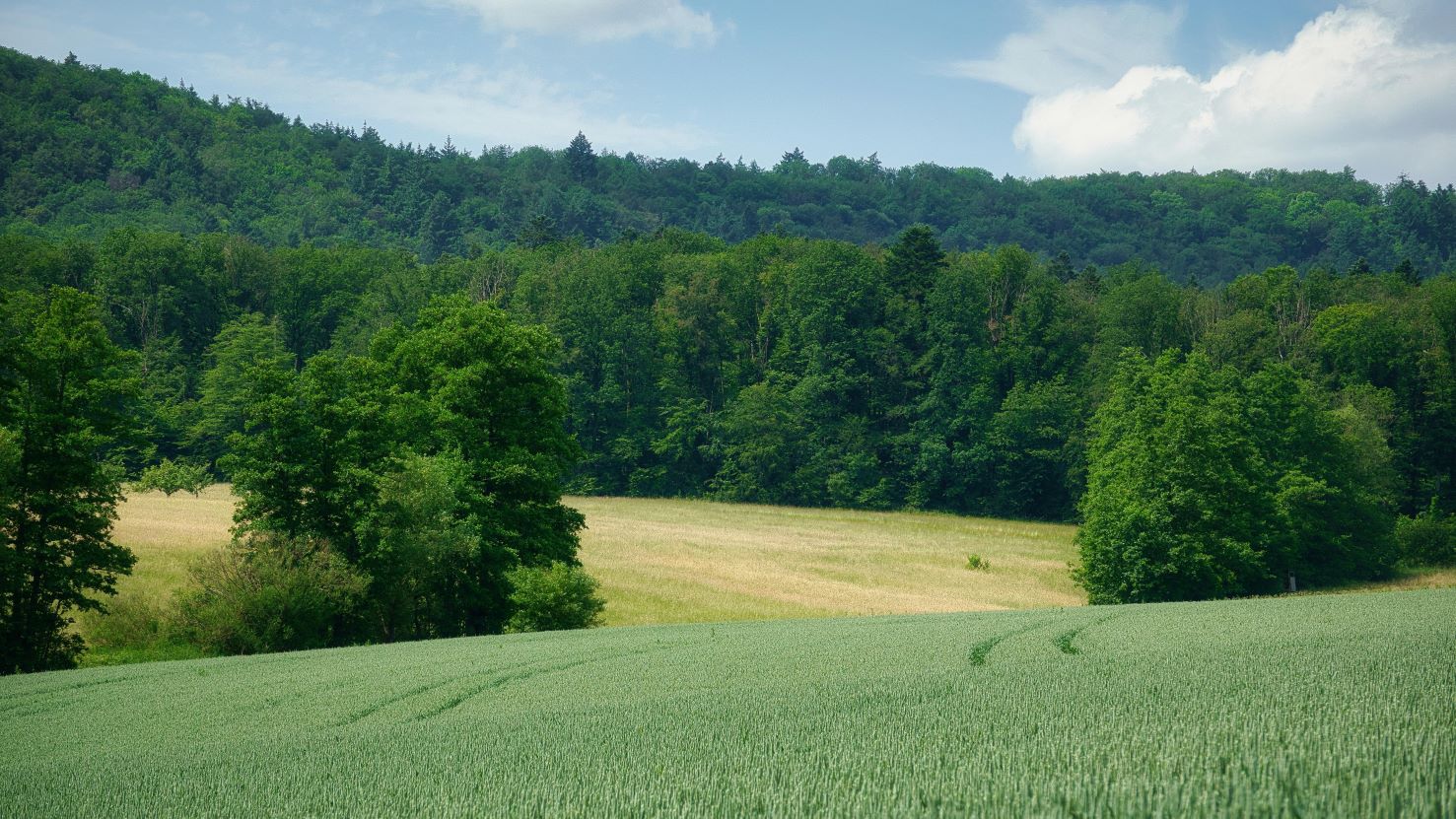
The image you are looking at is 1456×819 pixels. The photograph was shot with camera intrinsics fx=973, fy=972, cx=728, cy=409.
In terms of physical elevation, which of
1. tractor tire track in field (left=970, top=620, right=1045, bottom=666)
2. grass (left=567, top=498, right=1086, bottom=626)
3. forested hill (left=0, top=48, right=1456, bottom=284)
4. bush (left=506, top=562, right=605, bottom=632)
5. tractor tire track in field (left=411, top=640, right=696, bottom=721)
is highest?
forested hill (left=0, top=48, right=1456, bottom=284)

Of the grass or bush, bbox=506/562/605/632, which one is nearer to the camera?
bush, bbox=506/562/605/632

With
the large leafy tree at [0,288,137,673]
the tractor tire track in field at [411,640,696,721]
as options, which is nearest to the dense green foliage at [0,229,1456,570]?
the large leafy tree at [0,288,137,673]

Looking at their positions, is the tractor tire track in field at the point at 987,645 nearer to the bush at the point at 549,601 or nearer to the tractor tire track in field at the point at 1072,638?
the tractor tire track in field at the point at 1072,638

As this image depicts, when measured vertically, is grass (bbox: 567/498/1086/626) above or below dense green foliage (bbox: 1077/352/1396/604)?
below

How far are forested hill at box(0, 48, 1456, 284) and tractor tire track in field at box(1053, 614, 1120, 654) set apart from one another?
104 metres

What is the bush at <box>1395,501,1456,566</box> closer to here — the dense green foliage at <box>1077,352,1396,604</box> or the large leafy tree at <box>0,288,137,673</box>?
the dense green foliage at <box>1077,352,1396,604</box>

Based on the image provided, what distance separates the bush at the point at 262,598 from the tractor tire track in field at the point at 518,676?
14040mm

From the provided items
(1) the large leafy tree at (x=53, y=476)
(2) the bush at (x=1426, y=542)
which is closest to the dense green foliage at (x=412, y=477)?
(1) the large leafy tree at (x=53, y=476)

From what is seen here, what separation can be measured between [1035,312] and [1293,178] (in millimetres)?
139487

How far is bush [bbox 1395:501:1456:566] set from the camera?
60.0m

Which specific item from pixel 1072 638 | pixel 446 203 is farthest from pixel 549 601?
pixel 446 203

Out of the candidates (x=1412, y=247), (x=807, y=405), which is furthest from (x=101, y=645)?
(x=1412, y=247)

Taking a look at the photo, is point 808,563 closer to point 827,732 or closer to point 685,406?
point 685,406

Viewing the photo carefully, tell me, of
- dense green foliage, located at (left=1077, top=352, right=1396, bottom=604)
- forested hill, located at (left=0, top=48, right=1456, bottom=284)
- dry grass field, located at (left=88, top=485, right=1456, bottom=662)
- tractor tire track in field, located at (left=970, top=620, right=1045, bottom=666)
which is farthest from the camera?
forested hill, located at (left=0, top=48, right=1456, bottom=284)
